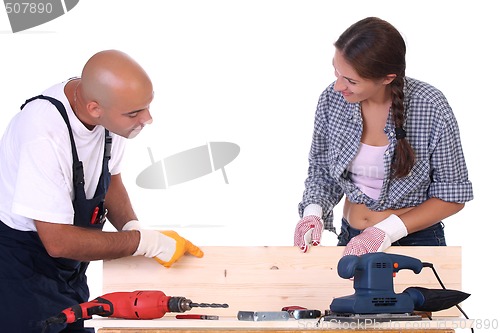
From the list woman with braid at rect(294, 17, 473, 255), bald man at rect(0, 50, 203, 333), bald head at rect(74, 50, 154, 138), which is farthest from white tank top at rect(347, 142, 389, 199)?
bald head at rect(74, 50, 154, 138)

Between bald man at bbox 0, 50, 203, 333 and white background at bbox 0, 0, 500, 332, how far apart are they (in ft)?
4.68

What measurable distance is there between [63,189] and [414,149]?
44.3 inches

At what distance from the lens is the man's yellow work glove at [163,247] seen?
2.38m

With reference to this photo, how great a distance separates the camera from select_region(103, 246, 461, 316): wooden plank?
250 centimetres

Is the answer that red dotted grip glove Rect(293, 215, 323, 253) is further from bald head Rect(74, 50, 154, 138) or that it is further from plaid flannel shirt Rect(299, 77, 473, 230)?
bald head Rect(74, 50, 154, 138)

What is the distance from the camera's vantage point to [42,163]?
2252 millimetres

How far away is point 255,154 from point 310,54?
1.83 feet

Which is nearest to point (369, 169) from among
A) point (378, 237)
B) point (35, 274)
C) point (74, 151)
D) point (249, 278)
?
point (378, 237)

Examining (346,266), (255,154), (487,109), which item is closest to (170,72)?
(255,154)

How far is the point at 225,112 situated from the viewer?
393 centimetres

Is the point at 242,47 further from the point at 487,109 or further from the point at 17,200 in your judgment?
the point at 17,200

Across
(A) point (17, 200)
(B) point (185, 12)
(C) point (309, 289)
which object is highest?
(B) point (185, 12)

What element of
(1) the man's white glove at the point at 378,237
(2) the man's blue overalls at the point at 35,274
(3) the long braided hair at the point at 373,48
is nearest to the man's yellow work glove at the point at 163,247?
(2) the man's blue overalls at the point at 35,274

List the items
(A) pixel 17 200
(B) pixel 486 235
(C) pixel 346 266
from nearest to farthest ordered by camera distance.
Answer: (C) pixel 346 266, (A) pixel 17 200, (B) pixel 486 235
